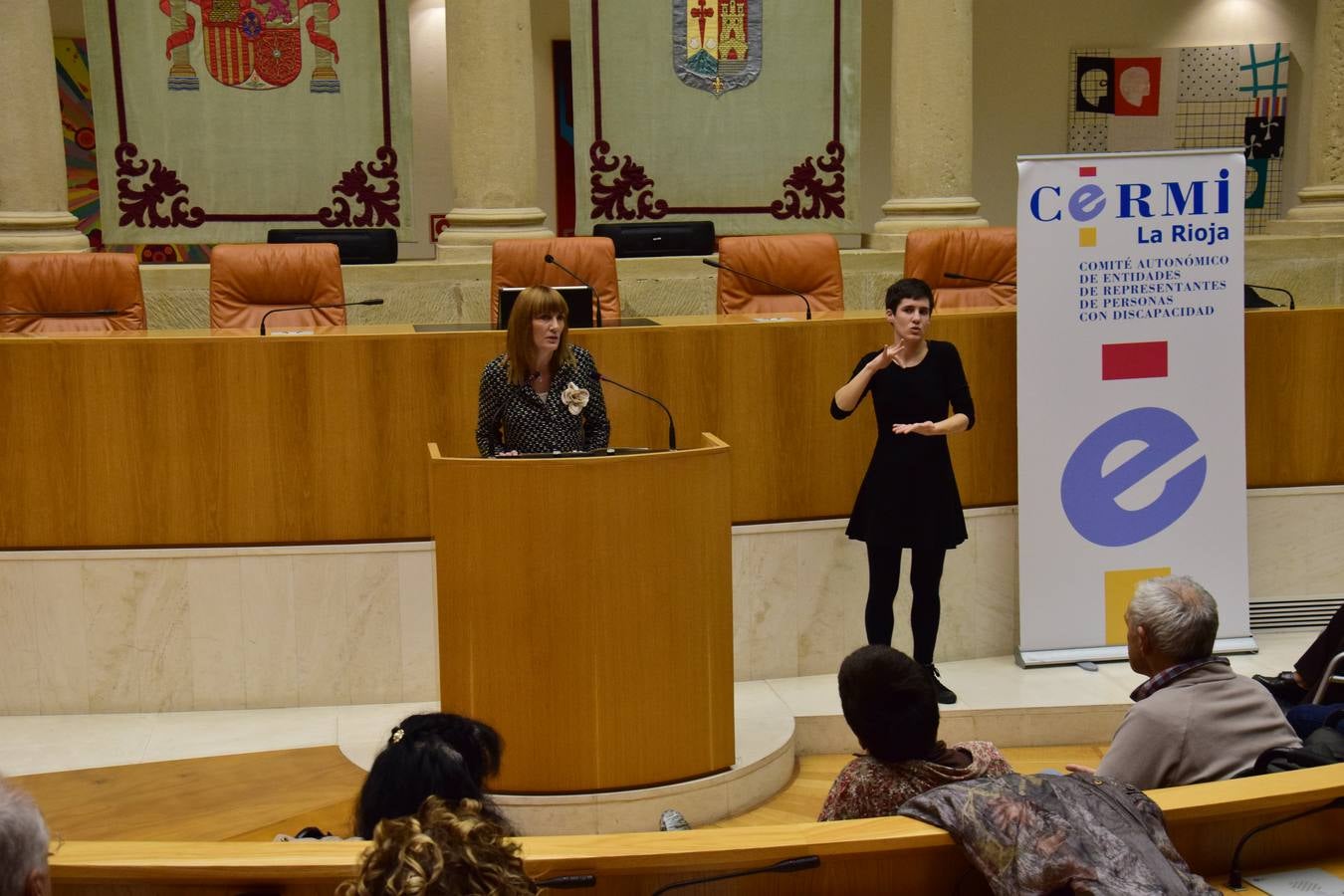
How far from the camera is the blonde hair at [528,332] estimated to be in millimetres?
4250

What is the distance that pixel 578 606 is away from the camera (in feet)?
13.0

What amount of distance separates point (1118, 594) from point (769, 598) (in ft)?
3.90

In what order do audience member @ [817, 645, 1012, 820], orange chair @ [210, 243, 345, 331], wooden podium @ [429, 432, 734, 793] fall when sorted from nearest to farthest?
audience member @ [817, 645, 1012, 820] → wooden podium @ [429, 432, 734, 793] → orange chair @ [210, 243, 345, 331]

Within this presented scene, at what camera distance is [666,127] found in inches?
316

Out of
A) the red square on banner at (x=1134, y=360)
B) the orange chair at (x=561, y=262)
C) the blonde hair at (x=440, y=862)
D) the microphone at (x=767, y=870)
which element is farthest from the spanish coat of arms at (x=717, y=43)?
the blonde hair at (x=440, y=862)

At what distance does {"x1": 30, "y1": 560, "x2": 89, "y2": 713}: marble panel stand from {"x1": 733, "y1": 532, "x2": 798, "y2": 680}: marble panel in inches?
82.5

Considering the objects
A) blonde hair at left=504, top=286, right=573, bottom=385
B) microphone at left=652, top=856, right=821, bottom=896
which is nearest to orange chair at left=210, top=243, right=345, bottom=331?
blonde hair at left=504, top=286, right=573, bottom=385

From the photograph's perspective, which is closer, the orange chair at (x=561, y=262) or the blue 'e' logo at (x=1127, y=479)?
the blue 'e' logo at (x=1127, y=479)

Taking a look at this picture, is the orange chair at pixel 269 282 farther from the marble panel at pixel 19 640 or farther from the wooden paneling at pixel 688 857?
the wooden paneling at pixel 688 857

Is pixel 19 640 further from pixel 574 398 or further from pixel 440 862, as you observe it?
pixel 440 862

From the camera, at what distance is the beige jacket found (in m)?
2.92

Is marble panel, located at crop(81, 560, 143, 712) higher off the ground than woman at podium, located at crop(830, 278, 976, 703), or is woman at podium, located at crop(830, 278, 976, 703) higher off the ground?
woman at podium, located at crop(830, 278, 976, 703)

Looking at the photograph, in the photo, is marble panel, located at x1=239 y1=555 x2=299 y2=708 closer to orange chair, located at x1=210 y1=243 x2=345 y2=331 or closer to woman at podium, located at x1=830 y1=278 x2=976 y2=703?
orange chair, located at x1=210 y1=243 x2=345 y2=331

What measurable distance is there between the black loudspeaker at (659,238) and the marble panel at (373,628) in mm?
2694
